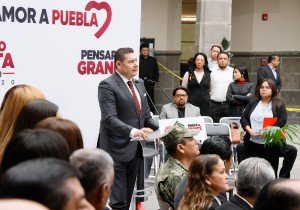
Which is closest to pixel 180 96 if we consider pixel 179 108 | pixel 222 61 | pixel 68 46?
pixel 179 108

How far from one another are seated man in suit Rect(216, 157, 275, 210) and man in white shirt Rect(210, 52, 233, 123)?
7.58m

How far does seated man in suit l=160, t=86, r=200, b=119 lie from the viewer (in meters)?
9.09

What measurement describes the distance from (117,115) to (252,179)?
2.59 meters

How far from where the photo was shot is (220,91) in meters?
11.6

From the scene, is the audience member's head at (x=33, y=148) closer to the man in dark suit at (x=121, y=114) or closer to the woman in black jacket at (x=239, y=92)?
the man in dark suit at (x=121, y=114)

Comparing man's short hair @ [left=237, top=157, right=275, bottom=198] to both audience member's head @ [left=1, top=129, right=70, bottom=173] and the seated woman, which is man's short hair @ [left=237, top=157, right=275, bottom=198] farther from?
audience member's head @ [left=1, top=129, right=70, bottom=173]

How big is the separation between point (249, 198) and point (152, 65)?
11647 millimetres

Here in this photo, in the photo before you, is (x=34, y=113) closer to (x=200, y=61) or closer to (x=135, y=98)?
(x=135, y=98)

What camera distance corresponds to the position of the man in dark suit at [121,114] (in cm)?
627

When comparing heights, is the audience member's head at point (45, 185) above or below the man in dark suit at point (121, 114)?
above

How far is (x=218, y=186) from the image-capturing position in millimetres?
4406

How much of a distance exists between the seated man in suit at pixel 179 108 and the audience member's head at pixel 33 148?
630 centimetres

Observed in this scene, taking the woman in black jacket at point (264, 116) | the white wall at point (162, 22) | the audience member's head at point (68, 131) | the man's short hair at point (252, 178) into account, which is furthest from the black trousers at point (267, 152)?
the white wall at point (162, 22)

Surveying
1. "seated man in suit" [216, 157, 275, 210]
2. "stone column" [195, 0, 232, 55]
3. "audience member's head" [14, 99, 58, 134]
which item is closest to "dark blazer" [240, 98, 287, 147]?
"seated man in suit" [216, 157, 275, 210]
